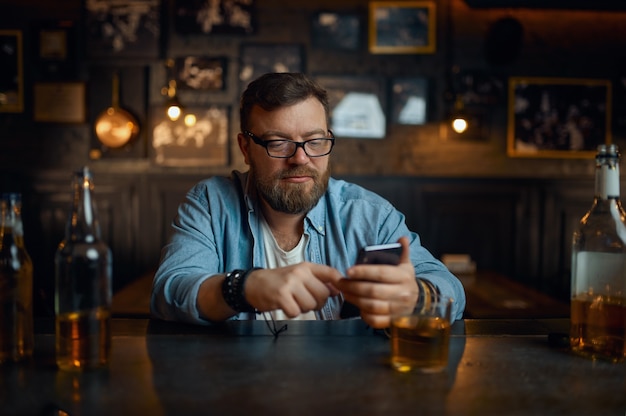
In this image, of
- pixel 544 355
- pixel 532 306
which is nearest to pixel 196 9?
pixel 532 306

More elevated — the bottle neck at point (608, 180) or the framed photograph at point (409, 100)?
the framed photograph at point (409, 100)

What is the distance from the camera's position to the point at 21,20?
3.55 m

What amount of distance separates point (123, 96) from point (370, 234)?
7.63 feet

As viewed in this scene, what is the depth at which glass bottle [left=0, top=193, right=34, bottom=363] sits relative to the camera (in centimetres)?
95

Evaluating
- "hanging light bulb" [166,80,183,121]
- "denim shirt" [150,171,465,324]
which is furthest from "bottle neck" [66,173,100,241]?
"hanging light bulb" [166,80,183,121]

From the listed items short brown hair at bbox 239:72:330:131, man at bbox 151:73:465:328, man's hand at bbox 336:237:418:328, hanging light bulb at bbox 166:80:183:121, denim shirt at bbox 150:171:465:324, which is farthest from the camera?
hanging light bulb at bbox 166:80:183:121

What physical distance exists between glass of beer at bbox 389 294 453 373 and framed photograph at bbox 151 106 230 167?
109 inches

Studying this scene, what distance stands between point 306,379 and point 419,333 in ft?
0.63

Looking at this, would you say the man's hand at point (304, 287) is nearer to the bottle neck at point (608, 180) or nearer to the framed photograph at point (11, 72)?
the bottle neck at point (608, 180)

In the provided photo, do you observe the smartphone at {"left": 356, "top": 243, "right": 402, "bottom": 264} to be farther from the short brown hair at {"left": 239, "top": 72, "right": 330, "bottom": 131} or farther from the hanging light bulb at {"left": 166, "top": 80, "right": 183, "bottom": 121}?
the hanging light bulb at {"left": 166, "top": 80, "right": 183, "bottom": 121}

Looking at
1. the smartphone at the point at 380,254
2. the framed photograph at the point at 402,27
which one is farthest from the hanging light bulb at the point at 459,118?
the smartphone at the point at 380,254

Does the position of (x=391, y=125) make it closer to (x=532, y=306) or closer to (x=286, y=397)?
(x=532, y=306)

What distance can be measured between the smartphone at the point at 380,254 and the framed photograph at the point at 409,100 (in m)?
2.62

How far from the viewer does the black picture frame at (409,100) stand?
359cm
